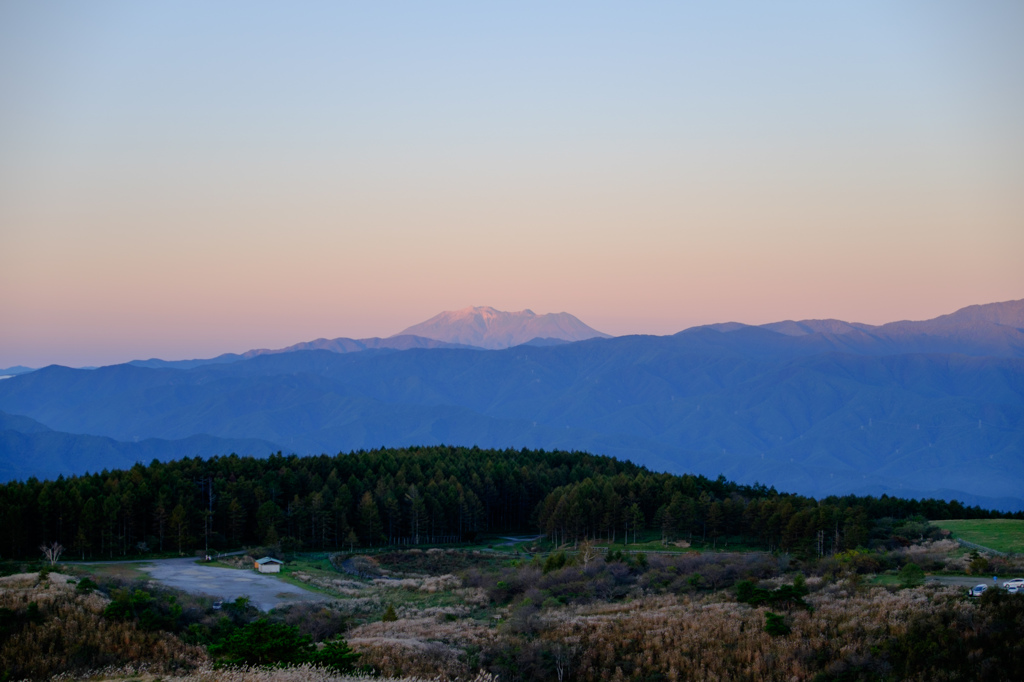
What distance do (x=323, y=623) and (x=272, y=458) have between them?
201ft

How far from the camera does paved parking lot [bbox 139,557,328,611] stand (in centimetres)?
4706

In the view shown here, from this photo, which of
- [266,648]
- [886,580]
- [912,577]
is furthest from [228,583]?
[912,577]

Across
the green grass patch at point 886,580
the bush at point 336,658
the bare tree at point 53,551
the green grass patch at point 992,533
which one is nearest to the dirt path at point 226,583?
the bare tree at point 53,551

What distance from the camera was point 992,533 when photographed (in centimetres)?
5488

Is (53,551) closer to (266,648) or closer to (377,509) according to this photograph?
(377,509)

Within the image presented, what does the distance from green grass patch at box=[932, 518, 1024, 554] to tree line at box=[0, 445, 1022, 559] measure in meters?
6.37

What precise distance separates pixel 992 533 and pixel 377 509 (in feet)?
173

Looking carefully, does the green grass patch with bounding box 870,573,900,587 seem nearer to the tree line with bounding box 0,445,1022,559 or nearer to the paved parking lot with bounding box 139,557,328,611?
the tree line with bounding box 0,445,1022,559

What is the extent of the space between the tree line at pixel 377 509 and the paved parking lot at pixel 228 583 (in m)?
8.88

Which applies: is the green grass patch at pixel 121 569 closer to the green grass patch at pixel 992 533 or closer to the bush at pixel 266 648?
the bush at pixel 266 648

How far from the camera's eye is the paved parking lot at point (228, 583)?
47062 millimetres

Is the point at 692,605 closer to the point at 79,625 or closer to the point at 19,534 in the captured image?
the point at 79,625

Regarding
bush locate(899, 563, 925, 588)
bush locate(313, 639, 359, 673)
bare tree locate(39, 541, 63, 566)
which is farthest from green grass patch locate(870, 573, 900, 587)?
bare tree locate(39, 541, 63, 566)

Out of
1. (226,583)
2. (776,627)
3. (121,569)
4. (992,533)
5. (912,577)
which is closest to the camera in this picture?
(776,627)
